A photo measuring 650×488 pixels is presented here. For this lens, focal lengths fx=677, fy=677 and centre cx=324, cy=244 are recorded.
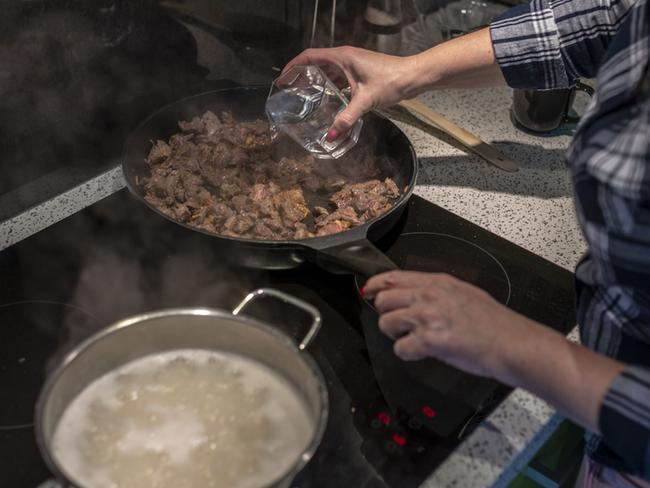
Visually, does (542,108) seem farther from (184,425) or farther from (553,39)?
(184,425)

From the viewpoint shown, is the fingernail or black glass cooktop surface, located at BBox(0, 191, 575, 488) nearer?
black glass cooktop surface, located at BBox(0, 191, 575, 488)

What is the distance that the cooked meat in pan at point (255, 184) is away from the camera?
1.23 metres

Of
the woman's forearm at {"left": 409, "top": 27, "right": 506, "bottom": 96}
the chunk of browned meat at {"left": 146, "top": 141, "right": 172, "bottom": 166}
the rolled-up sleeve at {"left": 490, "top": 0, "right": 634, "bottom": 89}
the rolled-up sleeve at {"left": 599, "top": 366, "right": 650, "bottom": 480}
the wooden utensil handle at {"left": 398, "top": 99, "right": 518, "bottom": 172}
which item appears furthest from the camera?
the wooden utensil handle at {"left": 398, "top": 99, "right": 518, "bottom": 172}

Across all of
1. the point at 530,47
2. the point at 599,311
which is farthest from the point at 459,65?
the point at 599,311

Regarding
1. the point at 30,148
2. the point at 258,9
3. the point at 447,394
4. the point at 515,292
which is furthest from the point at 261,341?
the point at 258,9

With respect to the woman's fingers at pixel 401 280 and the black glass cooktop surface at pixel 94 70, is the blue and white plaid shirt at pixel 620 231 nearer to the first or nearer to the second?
the woman's fingers at pixel 401 280

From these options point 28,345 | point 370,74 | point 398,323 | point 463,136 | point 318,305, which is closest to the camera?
point 398,323

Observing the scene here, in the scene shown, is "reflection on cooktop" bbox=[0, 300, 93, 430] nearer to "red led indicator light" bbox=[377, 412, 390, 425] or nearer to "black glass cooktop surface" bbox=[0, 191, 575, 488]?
"black glass cooktop surface" bbox=[0, 191, 575, 488]

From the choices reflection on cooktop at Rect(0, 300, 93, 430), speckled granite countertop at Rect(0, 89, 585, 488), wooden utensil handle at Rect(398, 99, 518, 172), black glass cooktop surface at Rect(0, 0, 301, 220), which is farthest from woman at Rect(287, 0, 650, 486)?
black glass cooktop surface at Rect(0, 0, 301, 220)

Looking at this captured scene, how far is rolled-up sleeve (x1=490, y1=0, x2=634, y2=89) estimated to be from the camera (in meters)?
1.12

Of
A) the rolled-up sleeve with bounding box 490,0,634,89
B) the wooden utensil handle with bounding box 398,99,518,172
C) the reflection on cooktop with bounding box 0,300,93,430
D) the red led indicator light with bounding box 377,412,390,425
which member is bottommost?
the reflection on cooktop with bounding box 0,300,93,430

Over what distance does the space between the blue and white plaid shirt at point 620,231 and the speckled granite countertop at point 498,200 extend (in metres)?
0.12

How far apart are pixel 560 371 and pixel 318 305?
1.62 feet

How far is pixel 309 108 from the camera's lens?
1318 mm
